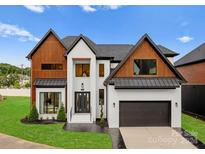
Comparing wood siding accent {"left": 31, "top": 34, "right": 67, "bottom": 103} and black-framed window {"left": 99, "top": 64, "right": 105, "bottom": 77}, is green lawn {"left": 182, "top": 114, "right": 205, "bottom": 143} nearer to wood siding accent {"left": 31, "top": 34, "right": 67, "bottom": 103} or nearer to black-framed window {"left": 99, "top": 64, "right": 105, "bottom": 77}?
black-framed window {"left": 99, "top": 64, "right": 105, "bottom": 77}

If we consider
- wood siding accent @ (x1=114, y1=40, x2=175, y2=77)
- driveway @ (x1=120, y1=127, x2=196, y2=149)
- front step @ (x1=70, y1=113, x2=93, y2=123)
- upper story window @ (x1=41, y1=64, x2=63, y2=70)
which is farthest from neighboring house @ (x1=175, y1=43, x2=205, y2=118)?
upper story window @ (x1=41, y1=64, x2=63, y2=70)

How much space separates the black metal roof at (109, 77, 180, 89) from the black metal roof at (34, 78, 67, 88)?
548 centimetres

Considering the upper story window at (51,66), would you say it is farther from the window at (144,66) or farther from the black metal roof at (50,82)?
the window at (144,66)

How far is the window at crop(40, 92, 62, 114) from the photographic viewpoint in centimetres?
2142

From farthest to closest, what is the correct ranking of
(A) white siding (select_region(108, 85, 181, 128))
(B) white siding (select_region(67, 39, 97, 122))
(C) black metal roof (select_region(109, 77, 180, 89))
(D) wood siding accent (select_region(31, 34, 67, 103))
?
(D) wood siding accent (select_region(31, 34, 67, 103)) → (B) white siding (select_region(67, 39, 97, 122)) → (A) white siding (select_region(108, 85, 181, 128)) → (C) black metal roof (select_region(109, 77, 180, 89))

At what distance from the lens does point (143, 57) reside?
18.5 metres

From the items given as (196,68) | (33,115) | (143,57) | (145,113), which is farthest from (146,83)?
(33,115)

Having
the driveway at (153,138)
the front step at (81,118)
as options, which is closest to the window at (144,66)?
the driveway at (153,138)

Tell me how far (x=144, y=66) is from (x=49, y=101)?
9.22 meters

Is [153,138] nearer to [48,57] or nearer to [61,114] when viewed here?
[61,114]

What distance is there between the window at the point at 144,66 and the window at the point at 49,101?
301 inches

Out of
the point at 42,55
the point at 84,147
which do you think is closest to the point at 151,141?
the point at 84,147

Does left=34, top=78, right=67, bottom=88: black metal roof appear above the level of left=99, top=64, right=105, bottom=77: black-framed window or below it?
below
